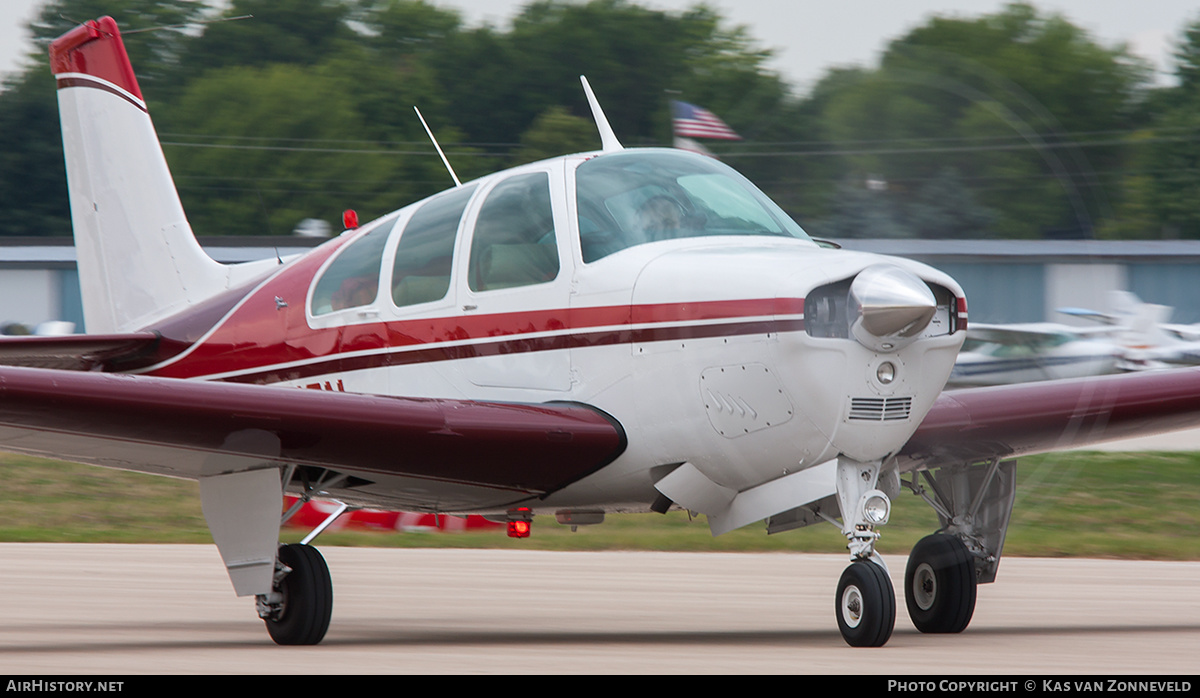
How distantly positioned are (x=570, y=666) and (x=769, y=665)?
2.84 ft

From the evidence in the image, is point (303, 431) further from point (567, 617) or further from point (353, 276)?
point (567, 617)

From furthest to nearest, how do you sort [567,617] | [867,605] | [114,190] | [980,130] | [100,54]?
[100,54], [114,190], [567,617], [867,605], [980,130]

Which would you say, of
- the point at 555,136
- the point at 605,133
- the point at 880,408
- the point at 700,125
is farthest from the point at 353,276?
the point at 555,136

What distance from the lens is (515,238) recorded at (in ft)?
25.7

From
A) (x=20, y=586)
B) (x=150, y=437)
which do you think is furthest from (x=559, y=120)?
(x=150, y=437)

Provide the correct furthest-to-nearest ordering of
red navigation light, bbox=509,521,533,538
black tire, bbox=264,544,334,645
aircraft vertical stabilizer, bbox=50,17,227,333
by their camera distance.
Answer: aircraft vertical stabilizer, bbox=50,17,227,333
red navigation light, bbox=509,521,533,538
black tire, bbox=264,544,334,645

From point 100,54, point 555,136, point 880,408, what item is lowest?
point 555,136

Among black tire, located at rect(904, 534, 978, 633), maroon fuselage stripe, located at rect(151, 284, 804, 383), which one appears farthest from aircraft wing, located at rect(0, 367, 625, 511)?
black tire, located at rect(904, 534, 978, 633)

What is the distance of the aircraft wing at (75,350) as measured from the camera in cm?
916

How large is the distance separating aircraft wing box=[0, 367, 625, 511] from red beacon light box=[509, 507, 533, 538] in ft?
1.71

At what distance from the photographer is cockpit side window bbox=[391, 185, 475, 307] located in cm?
811

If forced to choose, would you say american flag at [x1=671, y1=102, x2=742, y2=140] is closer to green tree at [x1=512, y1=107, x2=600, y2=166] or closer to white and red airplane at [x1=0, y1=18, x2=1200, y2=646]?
white and red airplane at [x1=0, y1=18, x2=1200, y2=646]

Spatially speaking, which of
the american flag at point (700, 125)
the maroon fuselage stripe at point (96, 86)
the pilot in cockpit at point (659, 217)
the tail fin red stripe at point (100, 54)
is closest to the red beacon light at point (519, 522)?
the pilot in cockpit at point (659, 217)

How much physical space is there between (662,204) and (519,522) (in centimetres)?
222
